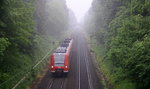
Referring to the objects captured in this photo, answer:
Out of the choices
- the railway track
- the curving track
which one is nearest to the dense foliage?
the curving track

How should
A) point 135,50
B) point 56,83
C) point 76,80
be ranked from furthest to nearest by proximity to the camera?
1. point 76,80
2. point 56,83
3. point 135,50

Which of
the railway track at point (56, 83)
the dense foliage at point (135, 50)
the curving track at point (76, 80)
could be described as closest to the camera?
the dense foliage at point (135, 50)

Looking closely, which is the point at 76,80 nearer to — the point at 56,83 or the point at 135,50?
the point at 56,83

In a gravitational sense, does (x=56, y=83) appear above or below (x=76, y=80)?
below

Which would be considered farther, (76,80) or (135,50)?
(76,80)

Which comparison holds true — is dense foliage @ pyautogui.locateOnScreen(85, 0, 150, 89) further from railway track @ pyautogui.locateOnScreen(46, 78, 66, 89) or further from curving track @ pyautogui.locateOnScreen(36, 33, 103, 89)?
railway track @ pyautogui.locateOnScreen(46, 78, 66, 89)

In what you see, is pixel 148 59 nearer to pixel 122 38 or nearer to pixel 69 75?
pixel 122 38

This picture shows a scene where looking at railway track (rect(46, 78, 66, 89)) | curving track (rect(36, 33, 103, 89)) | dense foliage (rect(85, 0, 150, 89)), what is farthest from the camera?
curving track (rect(36, 33, 103, 89))

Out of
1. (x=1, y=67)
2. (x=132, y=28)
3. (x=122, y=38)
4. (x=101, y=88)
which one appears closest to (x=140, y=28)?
(x=132, y=28)

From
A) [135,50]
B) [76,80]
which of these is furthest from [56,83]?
[135,50]

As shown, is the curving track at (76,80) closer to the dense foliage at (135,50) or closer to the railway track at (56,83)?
the railway track at (56,83)

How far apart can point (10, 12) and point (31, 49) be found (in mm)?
11908

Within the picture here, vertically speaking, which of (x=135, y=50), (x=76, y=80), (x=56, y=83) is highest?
(x=135, y=50)

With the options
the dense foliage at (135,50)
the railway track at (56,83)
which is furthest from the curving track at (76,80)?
the dense foliage at (135,50)
